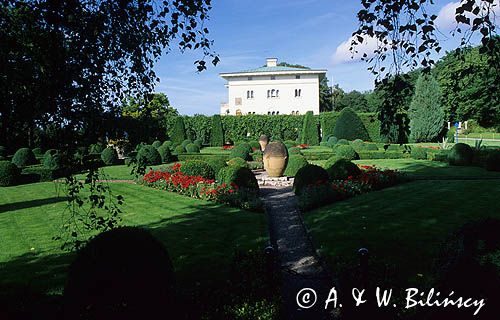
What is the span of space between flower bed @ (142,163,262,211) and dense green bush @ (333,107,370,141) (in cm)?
2428

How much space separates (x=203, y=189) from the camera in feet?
46.8

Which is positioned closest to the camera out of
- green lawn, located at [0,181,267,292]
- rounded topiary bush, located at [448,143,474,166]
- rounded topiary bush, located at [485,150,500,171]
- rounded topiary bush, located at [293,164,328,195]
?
green lawn, located at [0,181,267,292]

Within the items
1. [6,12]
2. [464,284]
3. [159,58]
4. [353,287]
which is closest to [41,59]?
[6,12]

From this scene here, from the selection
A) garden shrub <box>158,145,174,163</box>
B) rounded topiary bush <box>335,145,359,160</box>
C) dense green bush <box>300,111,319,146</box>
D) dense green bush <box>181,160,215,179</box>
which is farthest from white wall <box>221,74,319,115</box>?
dense green bush <box>181,160,215,179</box>

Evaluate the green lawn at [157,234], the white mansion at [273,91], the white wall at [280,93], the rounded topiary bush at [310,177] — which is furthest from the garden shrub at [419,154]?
the white wall at [280,93]

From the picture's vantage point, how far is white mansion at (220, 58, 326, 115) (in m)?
56.8

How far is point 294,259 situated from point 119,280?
453cm

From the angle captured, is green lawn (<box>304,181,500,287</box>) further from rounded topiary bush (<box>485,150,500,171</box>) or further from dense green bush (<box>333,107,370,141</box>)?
dense green bush (<box>333,107,370,141</box>)

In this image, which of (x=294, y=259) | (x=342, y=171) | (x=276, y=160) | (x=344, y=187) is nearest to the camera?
(x=294, y=259)

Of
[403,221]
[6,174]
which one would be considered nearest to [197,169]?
[403,221]

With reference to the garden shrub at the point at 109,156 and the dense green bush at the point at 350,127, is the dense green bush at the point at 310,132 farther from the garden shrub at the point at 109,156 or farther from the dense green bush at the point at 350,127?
the garden shrub at the point at 109,156

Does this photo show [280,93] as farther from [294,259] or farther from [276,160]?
[294,259]

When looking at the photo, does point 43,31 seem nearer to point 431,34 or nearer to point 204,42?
point 204,42

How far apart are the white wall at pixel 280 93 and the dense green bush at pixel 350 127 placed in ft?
59.2
